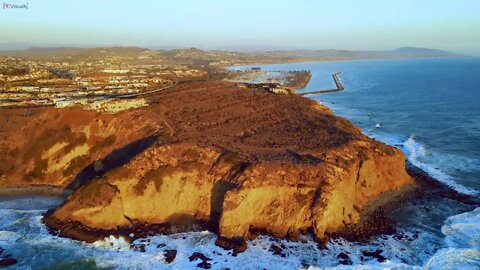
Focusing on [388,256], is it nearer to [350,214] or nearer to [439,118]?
[350,214]

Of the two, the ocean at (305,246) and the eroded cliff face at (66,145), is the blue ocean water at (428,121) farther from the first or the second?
the eroded cliff face at (66,145)

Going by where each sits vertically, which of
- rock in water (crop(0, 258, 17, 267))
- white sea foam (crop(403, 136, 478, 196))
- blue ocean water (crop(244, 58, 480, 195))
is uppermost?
blue ocean water (crop(244, 58, 480, 195))

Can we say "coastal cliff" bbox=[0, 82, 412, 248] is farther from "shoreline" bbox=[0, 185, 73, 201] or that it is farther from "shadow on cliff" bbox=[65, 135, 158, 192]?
"shoreline" bbox=[0, 185, 73, 201]

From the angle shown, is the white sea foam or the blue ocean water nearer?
the white sea foam

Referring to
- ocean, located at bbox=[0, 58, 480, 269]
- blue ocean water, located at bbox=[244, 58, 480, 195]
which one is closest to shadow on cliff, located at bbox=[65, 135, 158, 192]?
ocean, located at bbox=[0, 58, 480, 269]

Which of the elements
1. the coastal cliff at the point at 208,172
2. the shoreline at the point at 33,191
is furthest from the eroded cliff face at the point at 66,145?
the shoreline at the point at 33,191

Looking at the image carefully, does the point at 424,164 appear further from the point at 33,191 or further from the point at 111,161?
the point at 33,191

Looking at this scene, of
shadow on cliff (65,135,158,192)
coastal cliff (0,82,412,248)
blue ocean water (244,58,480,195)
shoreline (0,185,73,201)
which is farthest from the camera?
blue ocean water (244,58,480,195)
